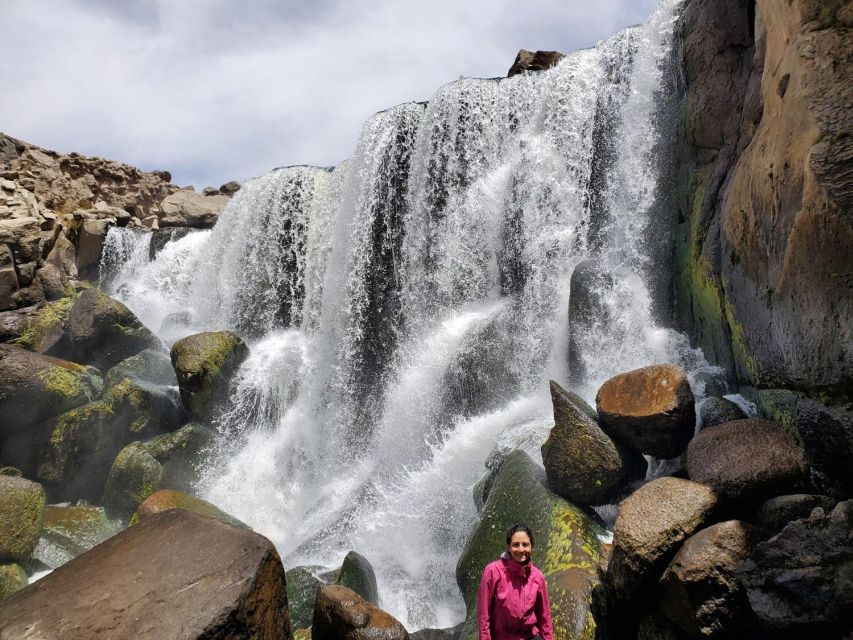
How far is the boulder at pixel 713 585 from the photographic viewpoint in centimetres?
412

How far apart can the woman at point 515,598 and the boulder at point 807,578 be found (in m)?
1.41

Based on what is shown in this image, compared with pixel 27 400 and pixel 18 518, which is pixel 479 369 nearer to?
pixel 18 518

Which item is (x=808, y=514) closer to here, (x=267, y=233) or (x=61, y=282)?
(x=267, y=233)

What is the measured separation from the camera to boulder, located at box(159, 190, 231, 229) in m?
22.7

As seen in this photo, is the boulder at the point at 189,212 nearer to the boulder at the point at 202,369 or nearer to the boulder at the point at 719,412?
the boulder at the point at 202,369

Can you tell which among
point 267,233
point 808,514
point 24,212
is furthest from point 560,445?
point 24,212

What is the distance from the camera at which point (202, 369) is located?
1313cm

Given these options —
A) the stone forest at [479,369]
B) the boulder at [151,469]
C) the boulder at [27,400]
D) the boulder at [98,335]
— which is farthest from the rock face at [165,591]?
the boulder at [98,335]

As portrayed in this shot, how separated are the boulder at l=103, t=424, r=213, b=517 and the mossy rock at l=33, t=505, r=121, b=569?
0.96 ft

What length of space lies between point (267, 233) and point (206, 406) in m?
6.21

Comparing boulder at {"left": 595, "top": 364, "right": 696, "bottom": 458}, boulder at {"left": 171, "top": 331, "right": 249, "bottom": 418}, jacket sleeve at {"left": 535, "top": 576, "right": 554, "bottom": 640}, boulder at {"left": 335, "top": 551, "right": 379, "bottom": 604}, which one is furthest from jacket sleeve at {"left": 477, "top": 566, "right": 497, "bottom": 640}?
boulder at {"left": 171, "top": 331, "right": 249, "bottom": 418}

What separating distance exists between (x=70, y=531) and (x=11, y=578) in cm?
225

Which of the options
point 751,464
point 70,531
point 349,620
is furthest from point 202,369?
point 751,464

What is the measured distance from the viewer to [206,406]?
1323 cm
